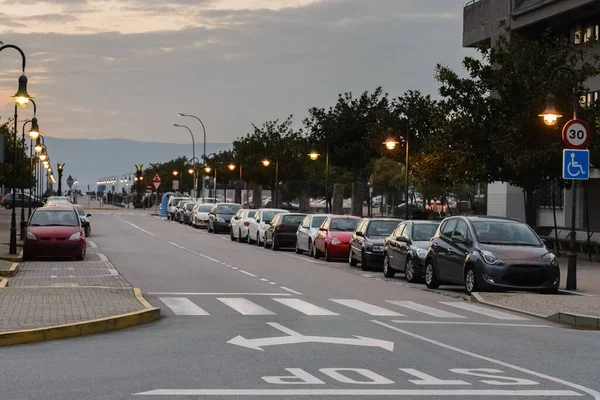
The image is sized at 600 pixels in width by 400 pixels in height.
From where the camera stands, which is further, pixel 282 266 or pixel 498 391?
pixel 282 266

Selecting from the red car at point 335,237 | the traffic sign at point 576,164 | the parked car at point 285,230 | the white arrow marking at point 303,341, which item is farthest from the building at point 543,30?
the white arrow marking at point 303,341

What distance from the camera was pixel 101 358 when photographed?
1227 centimetres

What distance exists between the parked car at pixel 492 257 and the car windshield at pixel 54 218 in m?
13.6

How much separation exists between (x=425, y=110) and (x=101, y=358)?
101ft

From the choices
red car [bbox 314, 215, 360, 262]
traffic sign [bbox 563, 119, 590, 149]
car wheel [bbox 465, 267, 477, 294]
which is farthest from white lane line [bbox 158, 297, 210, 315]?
red car [bbox 314, 215, 360, 262]

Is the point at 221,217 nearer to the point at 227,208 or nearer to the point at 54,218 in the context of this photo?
the point at 227,208

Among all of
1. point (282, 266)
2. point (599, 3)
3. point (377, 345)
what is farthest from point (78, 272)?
point (599, 3)

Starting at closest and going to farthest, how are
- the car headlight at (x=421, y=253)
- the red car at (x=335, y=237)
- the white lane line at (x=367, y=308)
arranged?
the white lane line at (x=367, y=308) → the car headlight at (x=421, y=253) → the red car at (x=335, y=237)

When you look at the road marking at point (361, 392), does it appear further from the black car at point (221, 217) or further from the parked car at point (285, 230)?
the black car at point (221, 217)

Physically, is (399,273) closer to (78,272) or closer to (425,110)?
(78,272)

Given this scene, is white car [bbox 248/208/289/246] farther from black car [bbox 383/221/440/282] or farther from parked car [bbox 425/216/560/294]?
parked car [bbox 425/216/560/294]

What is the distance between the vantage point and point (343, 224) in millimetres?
36531

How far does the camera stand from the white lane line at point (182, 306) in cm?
1789

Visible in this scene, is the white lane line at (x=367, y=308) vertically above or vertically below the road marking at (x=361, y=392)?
below
